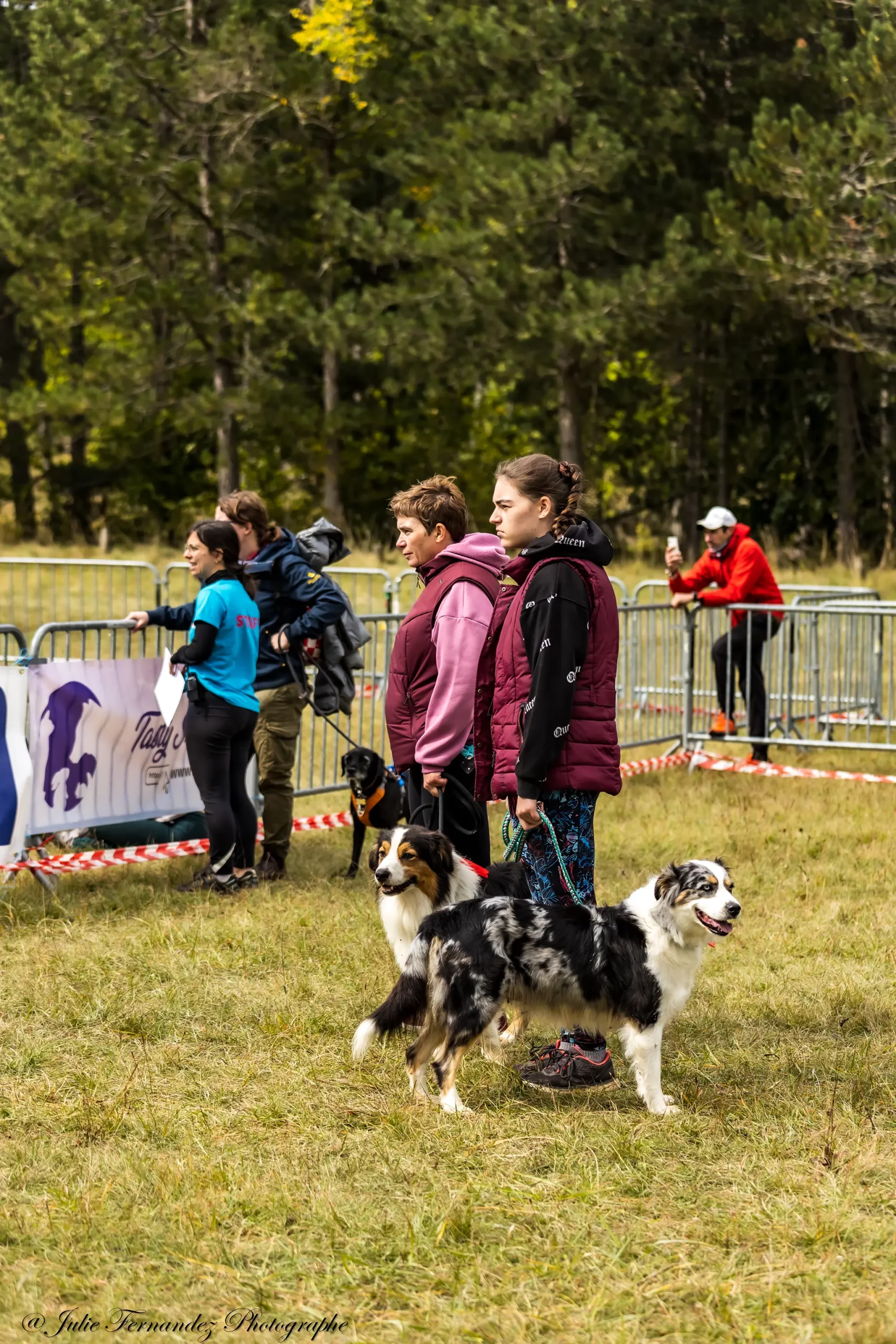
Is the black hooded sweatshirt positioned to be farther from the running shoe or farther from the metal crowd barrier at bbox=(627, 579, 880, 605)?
the metal crowd barrier at bbox=(627, 579, 880, 605)

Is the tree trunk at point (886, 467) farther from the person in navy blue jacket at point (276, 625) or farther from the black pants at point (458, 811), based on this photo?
the black pants at point (458, 811)

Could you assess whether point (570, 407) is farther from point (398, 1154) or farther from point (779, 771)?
point (398, 1154)

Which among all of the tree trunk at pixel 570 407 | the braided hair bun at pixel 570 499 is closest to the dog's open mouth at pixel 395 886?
the braided hair bun at pixel 570 499

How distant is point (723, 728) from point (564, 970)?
24.7 feet

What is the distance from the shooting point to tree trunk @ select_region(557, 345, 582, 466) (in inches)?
1006

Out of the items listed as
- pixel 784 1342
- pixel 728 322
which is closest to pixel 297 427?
pixel 728 322

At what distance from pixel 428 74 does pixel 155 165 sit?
17.3 ft

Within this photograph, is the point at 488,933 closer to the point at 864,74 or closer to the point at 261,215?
the point at 864,74

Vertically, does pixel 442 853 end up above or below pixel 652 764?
above

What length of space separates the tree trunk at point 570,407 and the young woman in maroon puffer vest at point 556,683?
20.8m

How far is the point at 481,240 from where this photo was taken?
79.5 ft

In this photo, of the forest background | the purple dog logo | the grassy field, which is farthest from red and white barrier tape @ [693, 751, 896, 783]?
the forest background

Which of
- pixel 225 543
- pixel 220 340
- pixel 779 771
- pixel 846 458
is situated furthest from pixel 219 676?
pixel 220 340

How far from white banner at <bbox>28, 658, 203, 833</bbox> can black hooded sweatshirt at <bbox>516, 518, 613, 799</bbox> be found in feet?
11.7
